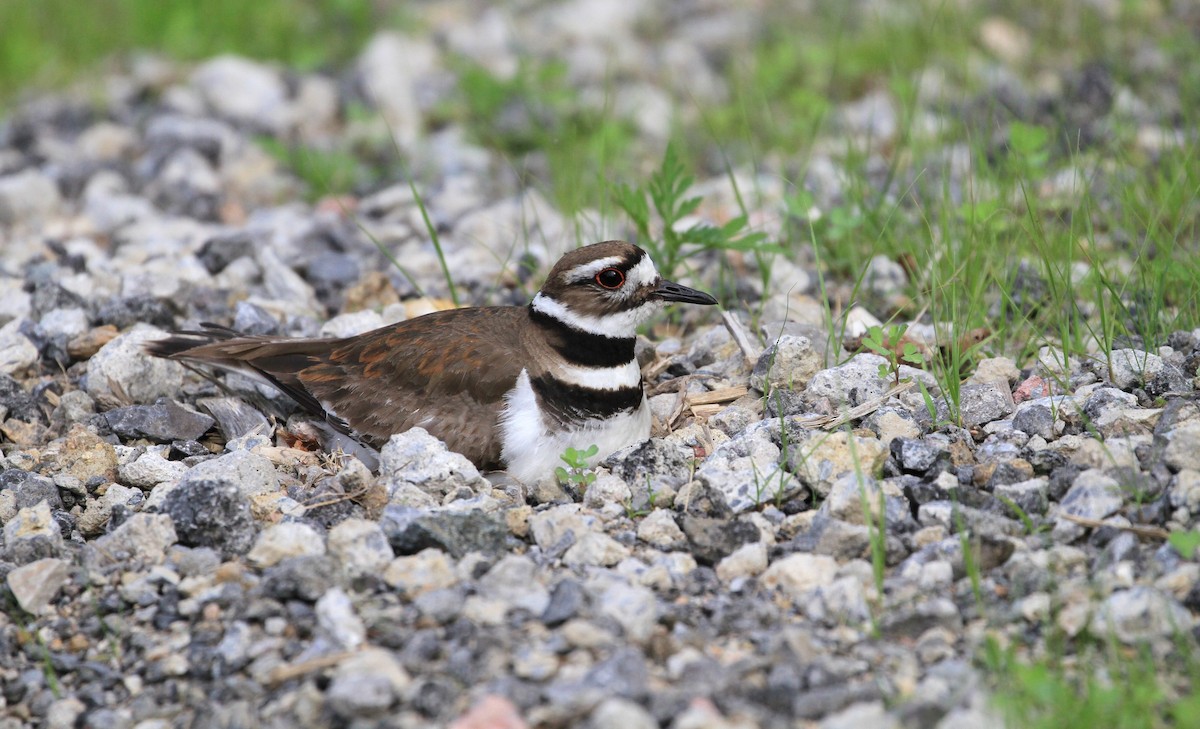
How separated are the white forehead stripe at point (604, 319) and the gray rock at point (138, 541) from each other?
5.38 ft

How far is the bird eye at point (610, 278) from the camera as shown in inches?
194

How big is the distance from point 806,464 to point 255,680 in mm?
1876

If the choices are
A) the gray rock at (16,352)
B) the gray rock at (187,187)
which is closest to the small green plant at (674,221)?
the gray rock at (16,352)

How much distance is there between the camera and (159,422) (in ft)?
16.6

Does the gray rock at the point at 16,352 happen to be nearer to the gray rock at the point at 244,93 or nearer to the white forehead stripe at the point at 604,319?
the white forehead stripe at the point at 604,319

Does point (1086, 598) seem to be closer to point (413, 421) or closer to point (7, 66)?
point (413, 421)

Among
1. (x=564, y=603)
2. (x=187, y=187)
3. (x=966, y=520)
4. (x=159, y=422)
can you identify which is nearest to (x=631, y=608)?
(x=564, y=603)

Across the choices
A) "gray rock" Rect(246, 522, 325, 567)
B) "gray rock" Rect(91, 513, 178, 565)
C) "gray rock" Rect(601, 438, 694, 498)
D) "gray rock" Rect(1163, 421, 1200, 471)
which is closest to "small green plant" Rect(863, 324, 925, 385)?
"gray rock" Rect(601, 438, 694, 498)

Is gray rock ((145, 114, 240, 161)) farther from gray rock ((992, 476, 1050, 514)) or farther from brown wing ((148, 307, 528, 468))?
gray rock ((992, 476, 1050, 514))

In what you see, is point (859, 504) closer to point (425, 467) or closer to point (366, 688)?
point (425, 467)

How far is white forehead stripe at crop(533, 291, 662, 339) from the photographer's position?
4.98 meters

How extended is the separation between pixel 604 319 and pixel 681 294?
32 cm

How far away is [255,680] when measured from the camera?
3.51 meters

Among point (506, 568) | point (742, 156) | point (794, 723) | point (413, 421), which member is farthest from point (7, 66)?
point (794, 723)
